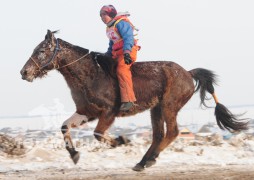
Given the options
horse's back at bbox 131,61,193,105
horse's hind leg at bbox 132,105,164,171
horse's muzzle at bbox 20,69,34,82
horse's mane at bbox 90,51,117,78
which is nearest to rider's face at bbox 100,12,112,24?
horse's mane at bbox 90,51,117,78

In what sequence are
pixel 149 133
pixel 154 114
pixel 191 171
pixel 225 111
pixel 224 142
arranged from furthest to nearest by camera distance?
1. pixel 149 133
2. pixel 224 142
3. pixel 225 111
4. pixel 154 114
5. pixel 191 171

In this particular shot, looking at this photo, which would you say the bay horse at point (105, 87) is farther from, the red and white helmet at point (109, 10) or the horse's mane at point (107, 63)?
the red and white helmet at point (109, 10)

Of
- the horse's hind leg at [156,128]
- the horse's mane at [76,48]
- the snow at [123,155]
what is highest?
the horse's mane at [76,48]

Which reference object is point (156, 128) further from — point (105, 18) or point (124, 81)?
point (105, 18)

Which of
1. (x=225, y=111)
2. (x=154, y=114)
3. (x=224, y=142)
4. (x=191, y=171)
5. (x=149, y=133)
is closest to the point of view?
(x=191, y=171)

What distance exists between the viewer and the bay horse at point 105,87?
9281 mm

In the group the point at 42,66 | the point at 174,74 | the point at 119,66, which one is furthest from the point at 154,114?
the point at 42,66

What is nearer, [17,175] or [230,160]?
[17,175]

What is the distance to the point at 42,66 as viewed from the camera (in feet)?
30.1

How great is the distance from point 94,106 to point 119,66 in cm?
75

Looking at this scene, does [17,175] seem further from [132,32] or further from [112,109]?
[132,32]

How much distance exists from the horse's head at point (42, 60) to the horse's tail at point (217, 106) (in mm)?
2899

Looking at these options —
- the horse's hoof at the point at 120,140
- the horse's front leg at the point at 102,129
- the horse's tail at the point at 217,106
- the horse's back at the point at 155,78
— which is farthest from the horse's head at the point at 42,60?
the horse's tail at the point at 217,106

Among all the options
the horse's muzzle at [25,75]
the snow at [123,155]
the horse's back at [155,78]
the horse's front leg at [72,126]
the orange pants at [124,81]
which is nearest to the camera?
the horse's muzzle at [25,75]
